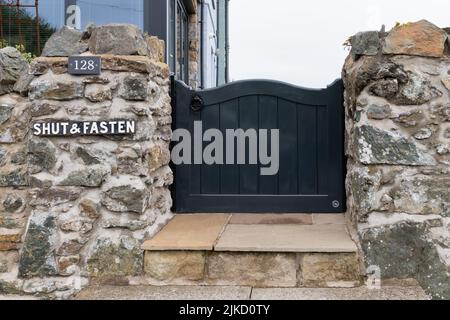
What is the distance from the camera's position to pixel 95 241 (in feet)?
12.1

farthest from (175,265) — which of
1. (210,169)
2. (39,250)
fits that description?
(210,169)

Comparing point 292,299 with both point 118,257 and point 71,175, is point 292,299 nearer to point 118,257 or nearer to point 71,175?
point 118,257

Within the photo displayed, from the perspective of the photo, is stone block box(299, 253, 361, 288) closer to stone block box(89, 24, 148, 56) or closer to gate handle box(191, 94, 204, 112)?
gate handle box(191, 94, 204, 112)

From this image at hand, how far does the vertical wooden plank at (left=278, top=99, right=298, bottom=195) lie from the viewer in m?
4.65

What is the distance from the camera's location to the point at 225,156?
186 inches

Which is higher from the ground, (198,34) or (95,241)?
(198,34)

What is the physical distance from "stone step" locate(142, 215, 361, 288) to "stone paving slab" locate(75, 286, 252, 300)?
0.11 meters

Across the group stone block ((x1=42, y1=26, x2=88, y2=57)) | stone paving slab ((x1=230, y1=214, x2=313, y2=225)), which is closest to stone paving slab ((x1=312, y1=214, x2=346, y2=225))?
stone paving slab ((x1=230, y1=214, x2=313, y2=225))

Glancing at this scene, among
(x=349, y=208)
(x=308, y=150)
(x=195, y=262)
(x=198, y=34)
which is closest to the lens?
(x=195, y=262)

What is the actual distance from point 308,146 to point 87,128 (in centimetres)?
196

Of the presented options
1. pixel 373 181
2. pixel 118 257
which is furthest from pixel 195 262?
pixel 373 181

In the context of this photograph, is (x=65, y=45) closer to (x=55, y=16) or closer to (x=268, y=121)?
(x=268, y=121)

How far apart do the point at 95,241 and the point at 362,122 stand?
6.72ft

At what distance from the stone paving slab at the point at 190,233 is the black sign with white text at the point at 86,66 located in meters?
1.27
